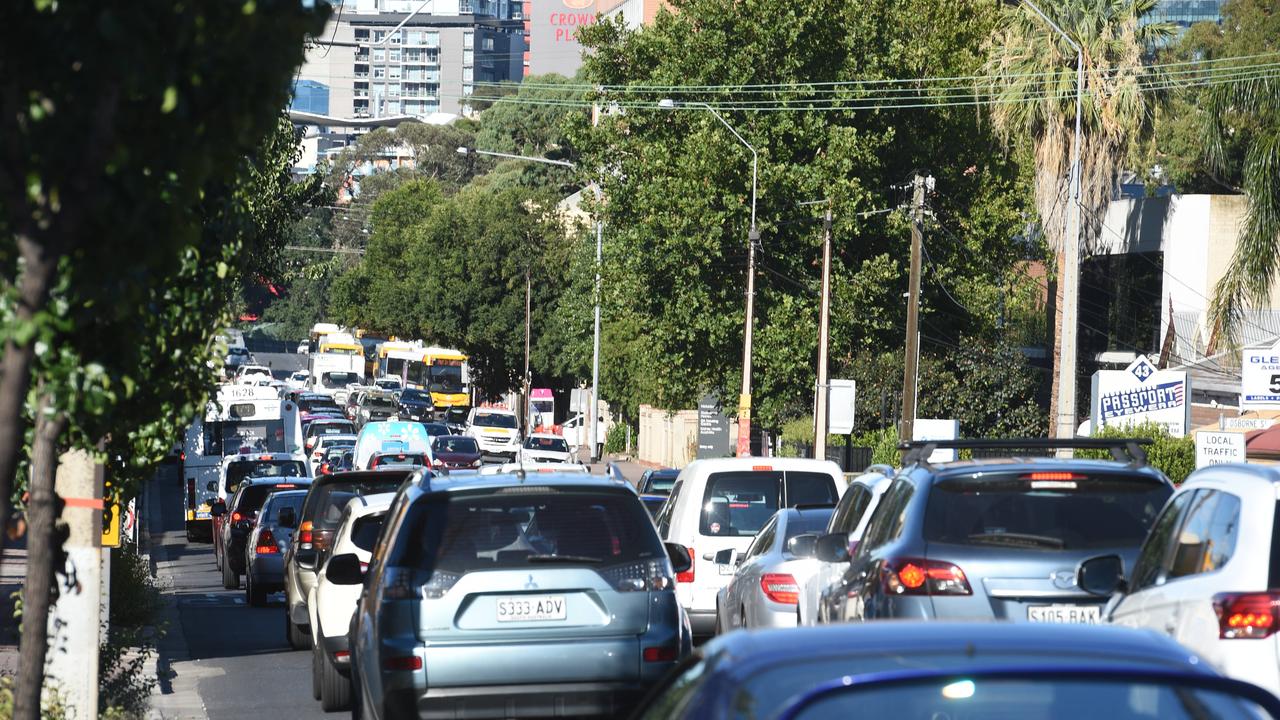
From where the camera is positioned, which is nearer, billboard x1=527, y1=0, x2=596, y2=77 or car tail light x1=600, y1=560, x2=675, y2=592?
car tail light x1=600, y1=560, x2=675, y2=592

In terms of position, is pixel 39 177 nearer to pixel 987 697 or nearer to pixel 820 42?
pixel 987 697

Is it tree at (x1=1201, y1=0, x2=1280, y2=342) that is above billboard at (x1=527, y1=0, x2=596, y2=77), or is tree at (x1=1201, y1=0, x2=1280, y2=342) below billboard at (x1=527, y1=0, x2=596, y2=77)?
below

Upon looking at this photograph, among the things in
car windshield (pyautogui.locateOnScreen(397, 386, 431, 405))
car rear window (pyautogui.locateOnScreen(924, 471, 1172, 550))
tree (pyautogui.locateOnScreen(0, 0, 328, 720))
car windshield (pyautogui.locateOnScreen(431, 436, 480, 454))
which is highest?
tree (pyautogui.locateOnScreen(0, 0, 328, 720))

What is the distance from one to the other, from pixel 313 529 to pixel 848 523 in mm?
7013

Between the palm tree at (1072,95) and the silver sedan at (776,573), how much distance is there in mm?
25164

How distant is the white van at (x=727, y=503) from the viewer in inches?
666

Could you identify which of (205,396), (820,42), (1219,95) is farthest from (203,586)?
(820,42)

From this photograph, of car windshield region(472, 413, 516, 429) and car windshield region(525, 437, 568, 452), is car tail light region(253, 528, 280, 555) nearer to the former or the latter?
car windshield region(525, 437, 568, 452)

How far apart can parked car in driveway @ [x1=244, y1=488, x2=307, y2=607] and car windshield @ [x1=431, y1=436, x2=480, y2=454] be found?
2523 centimetres

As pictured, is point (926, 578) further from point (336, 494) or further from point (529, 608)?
point (336, 494)

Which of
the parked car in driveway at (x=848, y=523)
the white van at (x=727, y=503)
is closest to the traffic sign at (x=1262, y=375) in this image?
the white van at (x=727, y=503)

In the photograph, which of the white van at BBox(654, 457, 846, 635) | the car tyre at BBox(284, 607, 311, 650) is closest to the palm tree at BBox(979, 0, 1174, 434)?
the white van at BBox(654, 457, 846, 635)

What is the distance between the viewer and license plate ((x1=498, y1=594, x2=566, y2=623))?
9109 millimetres

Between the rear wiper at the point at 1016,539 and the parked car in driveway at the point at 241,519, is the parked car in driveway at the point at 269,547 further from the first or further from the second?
the rear wiper at the point at 1016,539
